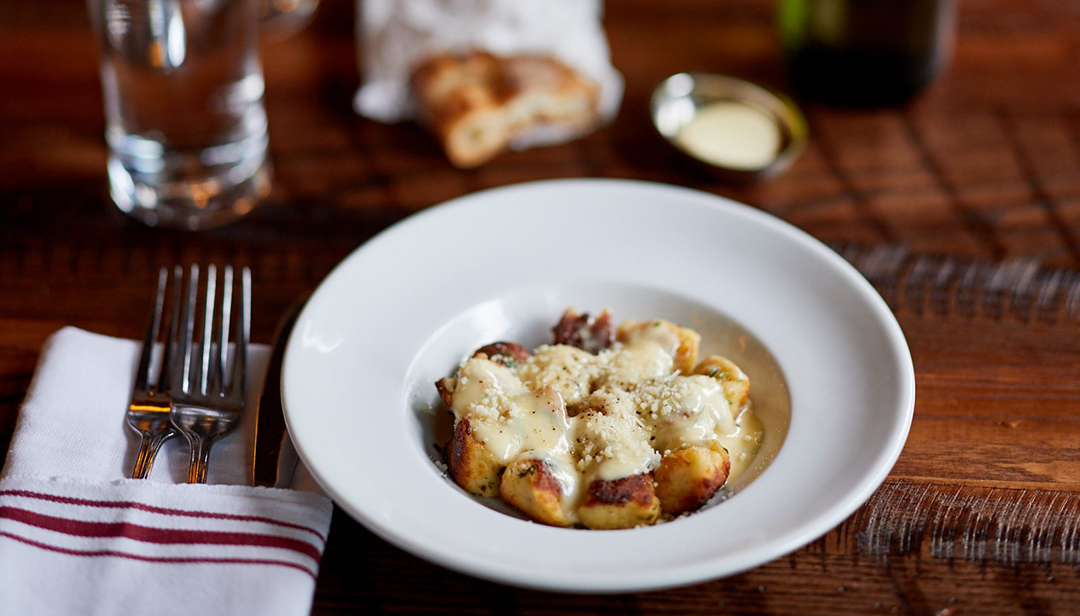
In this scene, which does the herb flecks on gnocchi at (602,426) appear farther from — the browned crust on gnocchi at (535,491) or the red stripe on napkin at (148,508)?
the red stripe on napkin at (148,508)

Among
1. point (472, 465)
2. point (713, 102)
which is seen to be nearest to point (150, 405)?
point (472, 465)

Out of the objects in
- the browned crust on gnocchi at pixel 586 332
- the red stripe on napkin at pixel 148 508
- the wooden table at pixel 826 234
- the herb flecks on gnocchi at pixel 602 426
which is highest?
the herb flecks on gnocchi at pixel 602 426

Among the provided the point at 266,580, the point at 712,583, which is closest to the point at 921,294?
the point at 712,583

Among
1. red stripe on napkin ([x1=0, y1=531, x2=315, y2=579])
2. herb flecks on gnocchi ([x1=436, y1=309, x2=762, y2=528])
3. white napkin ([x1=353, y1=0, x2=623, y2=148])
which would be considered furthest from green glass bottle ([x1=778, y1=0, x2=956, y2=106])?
red stripe on napkin ([x1=0, y1=531, x2=315, y2=579])

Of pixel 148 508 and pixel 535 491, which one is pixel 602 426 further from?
pixel 148 508

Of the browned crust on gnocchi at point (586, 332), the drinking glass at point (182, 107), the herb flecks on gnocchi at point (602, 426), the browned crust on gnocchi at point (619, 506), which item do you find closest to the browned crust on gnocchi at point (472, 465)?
the herb flecks on gnocchi at point (602, 426)
